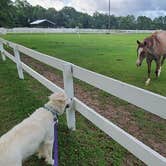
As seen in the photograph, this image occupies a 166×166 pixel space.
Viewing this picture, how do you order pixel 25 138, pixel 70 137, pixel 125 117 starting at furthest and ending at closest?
pixel 125 117
pixel 70 137
pixel 25 138

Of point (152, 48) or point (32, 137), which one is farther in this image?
point (152, 48)

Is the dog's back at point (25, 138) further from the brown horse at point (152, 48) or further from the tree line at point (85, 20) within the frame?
the tree line at point (85, 20)

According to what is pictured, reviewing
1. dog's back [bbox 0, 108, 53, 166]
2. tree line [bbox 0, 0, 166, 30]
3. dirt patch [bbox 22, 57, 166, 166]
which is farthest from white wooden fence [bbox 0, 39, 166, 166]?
tree line [bbox 0, 0, 166, 30]

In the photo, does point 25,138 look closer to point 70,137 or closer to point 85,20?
point 70,137

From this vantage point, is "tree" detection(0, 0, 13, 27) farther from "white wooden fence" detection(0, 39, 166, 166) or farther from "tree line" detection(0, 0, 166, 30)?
"tree line" detection(0, 0, 166, 30)

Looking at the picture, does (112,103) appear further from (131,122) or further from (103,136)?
(103,136)

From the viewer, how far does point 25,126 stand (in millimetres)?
2932

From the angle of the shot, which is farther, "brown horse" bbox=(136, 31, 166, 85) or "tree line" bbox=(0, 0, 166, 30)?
"tree line" bbox=(0, 0, 166, 30)

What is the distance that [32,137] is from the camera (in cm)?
289

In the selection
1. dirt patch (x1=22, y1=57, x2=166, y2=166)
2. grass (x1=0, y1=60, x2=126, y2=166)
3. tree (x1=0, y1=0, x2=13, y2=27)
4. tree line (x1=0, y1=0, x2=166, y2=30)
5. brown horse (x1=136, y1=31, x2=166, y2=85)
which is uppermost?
tree (x1=0, y1=0, x2=13, y2=27)

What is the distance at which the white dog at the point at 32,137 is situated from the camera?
8.50ft

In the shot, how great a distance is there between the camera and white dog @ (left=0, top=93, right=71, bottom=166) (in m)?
2.59

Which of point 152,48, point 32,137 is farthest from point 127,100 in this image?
point 152,48

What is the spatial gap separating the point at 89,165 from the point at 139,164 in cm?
69
